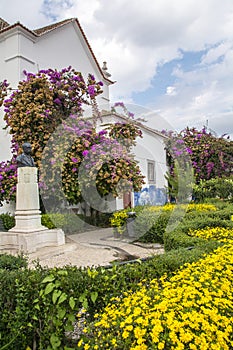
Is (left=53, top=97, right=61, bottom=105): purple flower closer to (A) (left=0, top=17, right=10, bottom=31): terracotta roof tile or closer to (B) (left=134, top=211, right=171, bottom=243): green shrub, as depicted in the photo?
(B) (left=134, top=211, right=171, bottom=243): green shrub

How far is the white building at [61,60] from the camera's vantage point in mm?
11703

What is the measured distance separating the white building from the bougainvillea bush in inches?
83.0

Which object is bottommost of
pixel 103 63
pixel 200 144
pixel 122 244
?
pixel 122 244

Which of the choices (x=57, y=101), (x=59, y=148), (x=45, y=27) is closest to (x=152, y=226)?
(x=59, y=148)

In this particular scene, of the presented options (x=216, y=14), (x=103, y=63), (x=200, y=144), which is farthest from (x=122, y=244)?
(x=103, y=63)

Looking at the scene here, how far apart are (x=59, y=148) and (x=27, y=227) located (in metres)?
2.86

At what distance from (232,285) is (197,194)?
10582 millimetres

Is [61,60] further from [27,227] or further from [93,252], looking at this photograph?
[93,252]

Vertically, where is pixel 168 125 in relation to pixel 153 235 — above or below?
above

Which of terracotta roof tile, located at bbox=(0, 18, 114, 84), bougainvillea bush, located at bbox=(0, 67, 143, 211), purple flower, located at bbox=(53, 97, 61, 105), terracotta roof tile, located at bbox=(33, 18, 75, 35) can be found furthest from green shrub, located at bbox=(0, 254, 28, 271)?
terracotta roof tile, located at bbox=(33, 18, 75, 35)

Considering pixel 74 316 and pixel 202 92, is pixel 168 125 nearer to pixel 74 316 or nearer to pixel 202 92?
pixel 202 92

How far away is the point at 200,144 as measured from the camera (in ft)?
50.4

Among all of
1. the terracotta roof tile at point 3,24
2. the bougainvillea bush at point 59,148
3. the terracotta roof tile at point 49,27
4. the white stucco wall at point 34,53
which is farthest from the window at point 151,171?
the terracotta roof tile at point 3,24

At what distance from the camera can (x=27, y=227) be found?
298 inches
